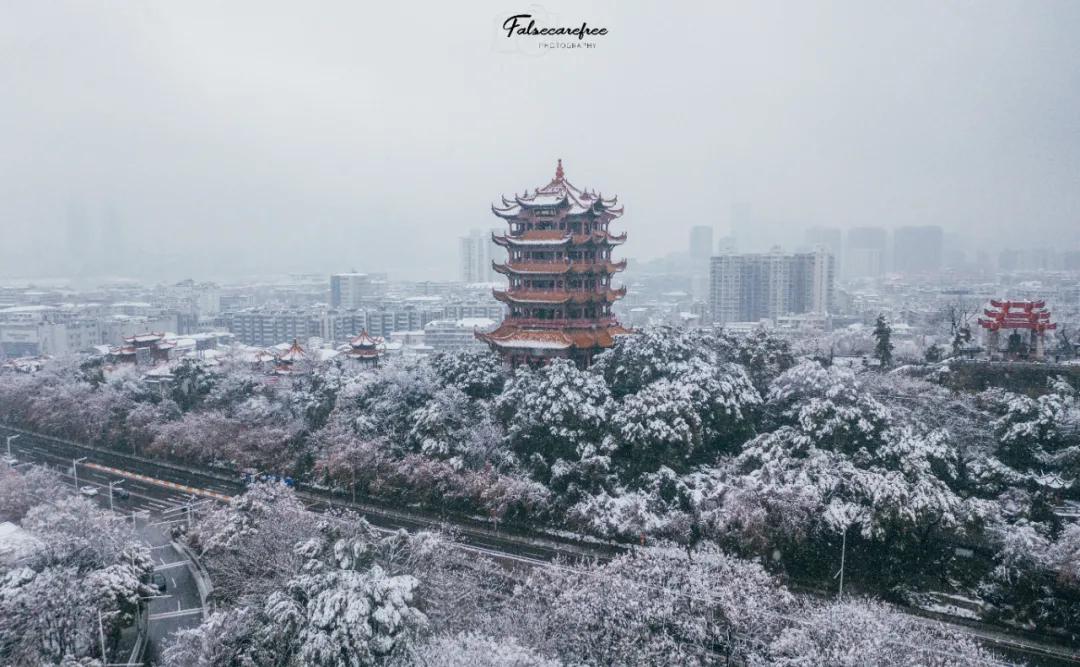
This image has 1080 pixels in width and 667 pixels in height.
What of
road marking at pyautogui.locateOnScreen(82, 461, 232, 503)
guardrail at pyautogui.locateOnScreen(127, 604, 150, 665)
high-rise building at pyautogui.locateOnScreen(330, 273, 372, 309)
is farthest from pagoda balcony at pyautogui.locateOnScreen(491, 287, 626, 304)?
high-rise building at pyautogui.locateOnScreen(330, 273, 372, 309)

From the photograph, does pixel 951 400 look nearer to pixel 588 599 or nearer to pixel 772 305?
pixel 588 599

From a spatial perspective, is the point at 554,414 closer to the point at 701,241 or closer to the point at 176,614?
the point at 176,614

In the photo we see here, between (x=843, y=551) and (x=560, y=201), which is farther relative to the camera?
(x=560, y=201)

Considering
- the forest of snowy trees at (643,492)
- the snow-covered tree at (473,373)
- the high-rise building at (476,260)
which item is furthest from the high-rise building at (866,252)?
the snow-covered tree at (473,373)

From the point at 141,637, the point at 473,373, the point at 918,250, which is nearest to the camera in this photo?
the point at 141,637

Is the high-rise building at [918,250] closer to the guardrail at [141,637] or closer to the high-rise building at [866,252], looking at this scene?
the high-rise building at [866,252]

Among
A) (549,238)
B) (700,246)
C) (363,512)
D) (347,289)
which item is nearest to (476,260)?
(347,289)
